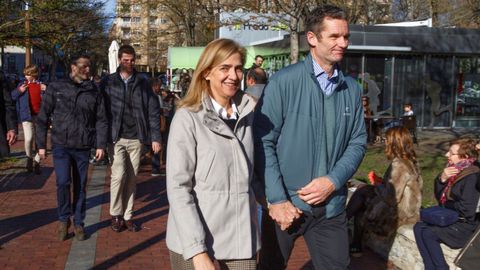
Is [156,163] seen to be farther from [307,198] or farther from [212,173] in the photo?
[212,173]

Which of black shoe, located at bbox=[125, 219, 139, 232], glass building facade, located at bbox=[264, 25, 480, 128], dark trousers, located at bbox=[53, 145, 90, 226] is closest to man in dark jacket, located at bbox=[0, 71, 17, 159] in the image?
dark trousers, located at bbox=[53, 145, 90, 226]

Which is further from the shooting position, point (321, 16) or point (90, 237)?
point (90, 237)

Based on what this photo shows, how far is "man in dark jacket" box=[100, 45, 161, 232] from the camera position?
6727 mm

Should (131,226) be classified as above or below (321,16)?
below

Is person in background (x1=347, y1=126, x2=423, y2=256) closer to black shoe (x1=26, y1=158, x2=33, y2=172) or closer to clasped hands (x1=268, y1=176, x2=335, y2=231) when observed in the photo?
clasped hands (x1=268, y1=176, x2=335, y2=231)

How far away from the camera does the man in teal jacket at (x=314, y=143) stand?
322 cm

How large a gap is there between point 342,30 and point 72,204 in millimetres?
4344

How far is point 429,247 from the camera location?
16.3 ft

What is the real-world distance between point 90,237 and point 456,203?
12.4 feet

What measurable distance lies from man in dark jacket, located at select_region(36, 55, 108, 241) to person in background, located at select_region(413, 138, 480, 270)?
3331mm

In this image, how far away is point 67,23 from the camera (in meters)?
12.6

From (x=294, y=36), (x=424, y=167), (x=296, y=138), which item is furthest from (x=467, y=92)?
(x=296, y=138)

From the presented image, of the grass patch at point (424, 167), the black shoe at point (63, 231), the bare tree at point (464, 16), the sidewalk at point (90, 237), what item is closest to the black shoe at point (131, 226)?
the sidewalk at point (90, 237)

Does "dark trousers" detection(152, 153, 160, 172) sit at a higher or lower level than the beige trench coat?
lower
